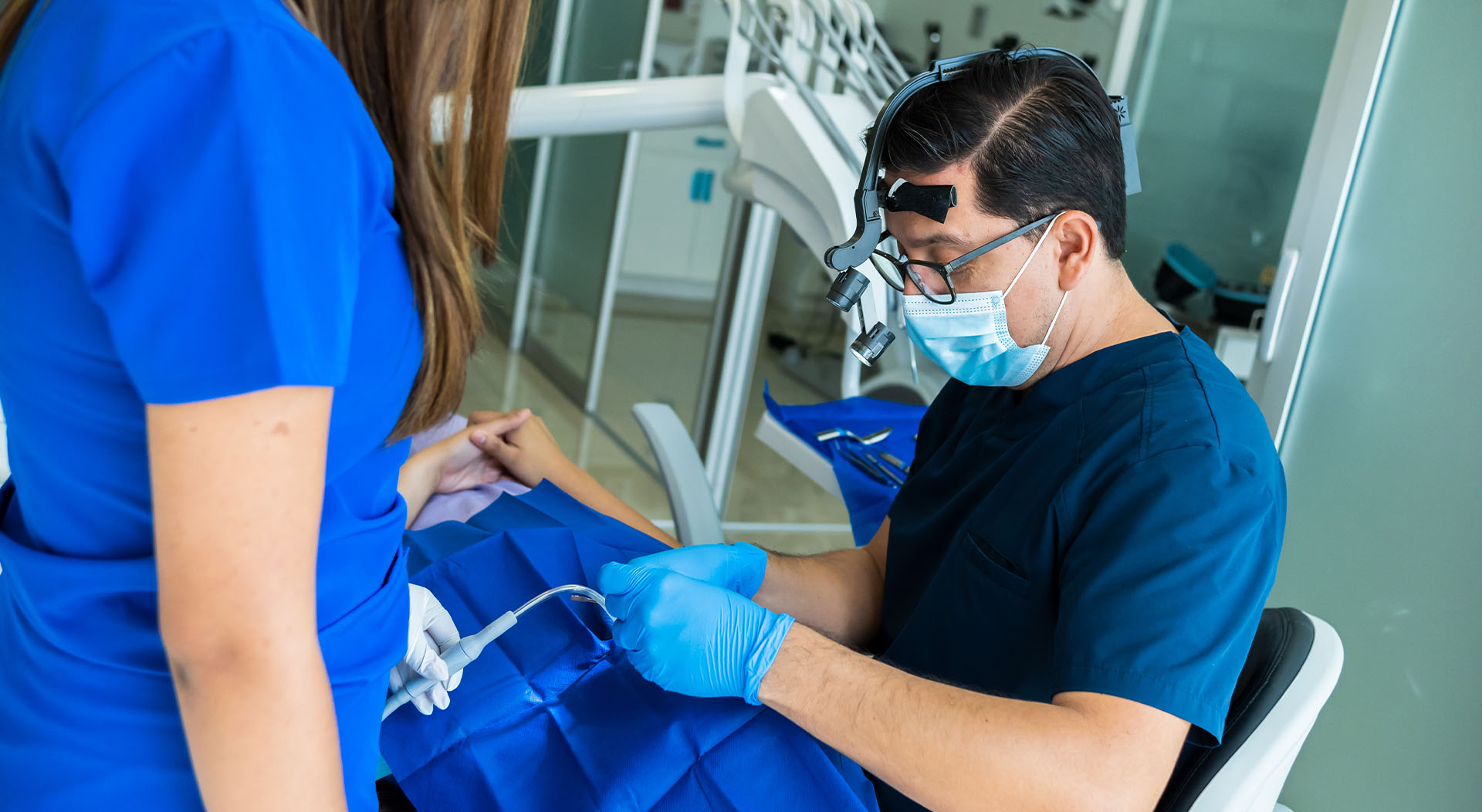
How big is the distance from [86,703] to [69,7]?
1.14ft

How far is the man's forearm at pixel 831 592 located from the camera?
4.52ft

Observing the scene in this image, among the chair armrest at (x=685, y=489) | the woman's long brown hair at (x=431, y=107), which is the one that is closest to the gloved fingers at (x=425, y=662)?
the woman's long brown hair at (x=431, y=107)

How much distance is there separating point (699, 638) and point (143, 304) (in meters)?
0.66

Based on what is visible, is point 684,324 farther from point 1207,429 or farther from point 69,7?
point 69,7

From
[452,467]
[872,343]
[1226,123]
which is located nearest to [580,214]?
[1226,123]

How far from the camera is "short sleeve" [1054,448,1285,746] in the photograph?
3.01 feet

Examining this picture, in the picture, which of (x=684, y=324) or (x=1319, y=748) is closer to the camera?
(x=1319, y=748)

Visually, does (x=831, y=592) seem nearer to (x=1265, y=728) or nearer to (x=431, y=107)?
(x=1265, y=728)

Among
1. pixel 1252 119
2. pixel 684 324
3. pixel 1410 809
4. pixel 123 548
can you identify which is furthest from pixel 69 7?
pixel 684 324

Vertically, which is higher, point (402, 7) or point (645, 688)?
point (402, 7)

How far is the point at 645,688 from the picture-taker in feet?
3.57

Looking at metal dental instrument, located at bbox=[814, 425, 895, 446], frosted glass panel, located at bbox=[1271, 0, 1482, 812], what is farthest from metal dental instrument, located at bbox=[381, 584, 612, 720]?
frosted glass panel, located at bbox=[1271, 0, 1482, 812]

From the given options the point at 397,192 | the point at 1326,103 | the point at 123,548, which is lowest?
the point at 123,548

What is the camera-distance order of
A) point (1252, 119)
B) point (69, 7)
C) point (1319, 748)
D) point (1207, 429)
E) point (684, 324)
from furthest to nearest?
point (684, 324), point (1252, 119), point (1319, 748), point (1207, 429), point (69, 7)
